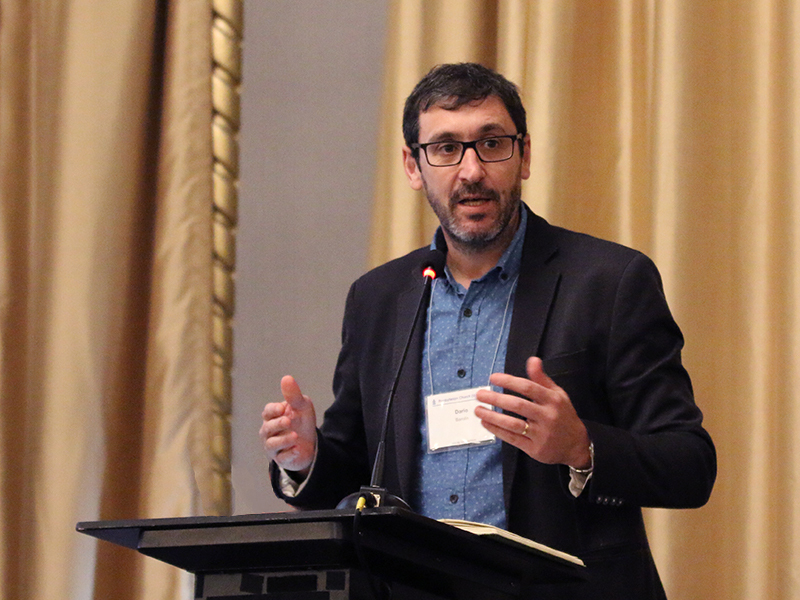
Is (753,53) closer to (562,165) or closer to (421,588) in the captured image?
(562,165)

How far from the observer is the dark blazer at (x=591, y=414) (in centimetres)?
160

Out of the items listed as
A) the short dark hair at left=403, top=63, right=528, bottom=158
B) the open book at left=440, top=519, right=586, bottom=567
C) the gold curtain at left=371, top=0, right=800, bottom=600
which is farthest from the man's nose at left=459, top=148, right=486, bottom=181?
the open book at left=440, top=519, right=586, bottom=567

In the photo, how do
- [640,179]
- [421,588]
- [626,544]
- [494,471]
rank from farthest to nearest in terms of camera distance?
[640,179] → [494,471] → [626,544] → [421,588]

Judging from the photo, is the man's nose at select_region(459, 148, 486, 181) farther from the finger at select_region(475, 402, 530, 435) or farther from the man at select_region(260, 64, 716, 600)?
the finger at select_region(475, 402, 530, 435)

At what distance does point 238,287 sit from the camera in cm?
290

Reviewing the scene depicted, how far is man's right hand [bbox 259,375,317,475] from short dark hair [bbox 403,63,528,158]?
0.67 meters

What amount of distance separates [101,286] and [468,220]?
3.75 feet

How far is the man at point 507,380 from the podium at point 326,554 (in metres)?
0.19


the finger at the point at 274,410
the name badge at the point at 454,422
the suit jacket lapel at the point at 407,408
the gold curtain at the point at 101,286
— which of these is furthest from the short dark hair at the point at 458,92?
the gold curtain at the point at 101,286

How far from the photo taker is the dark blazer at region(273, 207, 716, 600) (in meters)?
1.60

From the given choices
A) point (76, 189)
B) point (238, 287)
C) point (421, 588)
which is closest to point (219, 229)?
point (238, 287)

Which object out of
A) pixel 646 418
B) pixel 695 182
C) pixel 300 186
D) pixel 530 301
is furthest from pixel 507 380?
pixel 300 186

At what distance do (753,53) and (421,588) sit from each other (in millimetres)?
1700

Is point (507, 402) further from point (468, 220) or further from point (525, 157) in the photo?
point (525, 157)
